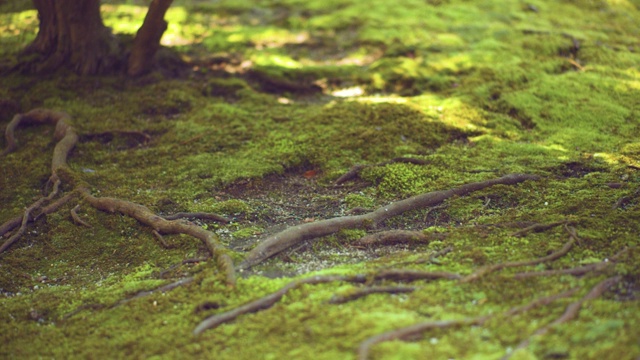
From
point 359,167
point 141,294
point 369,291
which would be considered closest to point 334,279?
point 369,291

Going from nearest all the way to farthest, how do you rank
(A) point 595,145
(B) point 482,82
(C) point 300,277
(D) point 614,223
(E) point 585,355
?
(E) point 585,355 < (C) point 300,277 < (D) point 614,223 < (A) point 595,145 < (B) point 482,82

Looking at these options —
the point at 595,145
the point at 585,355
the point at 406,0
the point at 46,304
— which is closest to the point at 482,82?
the point at 595,145

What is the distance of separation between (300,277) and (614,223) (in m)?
3.24

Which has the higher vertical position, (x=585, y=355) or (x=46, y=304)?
(x=585, y=355)

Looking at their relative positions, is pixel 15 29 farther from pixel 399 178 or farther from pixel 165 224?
pixel 399 178

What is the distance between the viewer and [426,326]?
4566 mm

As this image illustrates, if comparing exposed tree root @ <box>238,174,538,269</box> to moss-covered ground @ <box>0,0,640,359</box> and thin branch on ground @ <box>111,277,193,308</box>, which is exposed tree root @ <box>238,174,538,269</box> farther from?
thin branch on ground @ <box>111,277,193,308</box>

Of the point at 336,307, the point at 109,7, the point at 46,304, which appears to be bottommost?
the point at 46,304

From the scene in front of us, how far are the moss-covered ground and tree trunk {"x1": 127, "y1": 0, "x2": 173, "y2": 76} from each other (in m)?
0.34

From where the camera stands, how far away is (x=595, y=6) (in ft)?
49.9

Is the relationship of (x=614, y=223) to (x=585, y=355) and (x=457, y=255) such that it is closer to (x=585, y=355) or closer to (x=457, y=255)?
(x=457, y=255)

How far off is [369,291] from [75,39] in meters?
7.69

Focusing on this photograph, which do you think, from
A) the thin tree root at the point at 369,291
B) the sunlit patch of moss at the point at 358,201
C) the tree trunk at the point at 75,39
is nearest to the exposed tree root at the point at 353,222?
the sunlit patch of moss at the point at 358,201

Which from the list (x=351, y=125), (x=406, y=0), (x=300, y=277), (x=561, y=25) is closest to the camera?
(x=300, y=277)
